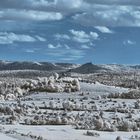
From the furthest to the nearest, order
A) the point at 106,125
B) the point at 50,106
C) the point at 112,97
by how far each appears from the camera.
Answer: the point at 112,97
the point at 50,106
the point at 106,125

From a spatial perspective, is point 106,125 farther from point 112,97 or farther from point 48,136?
point 112,97

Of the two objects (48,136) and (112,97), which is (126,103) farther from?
(48,136)

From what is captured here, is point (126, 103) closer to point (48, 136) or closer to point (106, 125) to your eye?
point (106, 125)

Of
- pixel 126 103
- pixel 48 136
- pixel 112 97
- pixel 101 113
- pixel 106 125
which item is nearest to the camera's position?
pixel 48 136

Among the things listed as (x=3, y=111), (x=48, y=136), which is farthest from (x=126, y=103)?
(x=48, y=136)

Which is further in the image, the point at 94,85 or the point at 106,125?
the point at 94,85

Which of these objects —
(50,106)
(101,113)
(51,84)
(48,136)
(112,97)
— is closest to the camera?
(48,136)

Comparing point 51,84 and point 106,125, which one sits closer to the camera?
point 106,125

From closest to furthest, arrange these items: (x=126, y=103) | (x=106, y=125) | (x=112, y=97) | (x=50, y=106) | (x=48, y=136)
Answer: (x=48, y=136), (x=106, y=125), (x=50, y=106), (x=126, y=103), (x=112, y=97)
